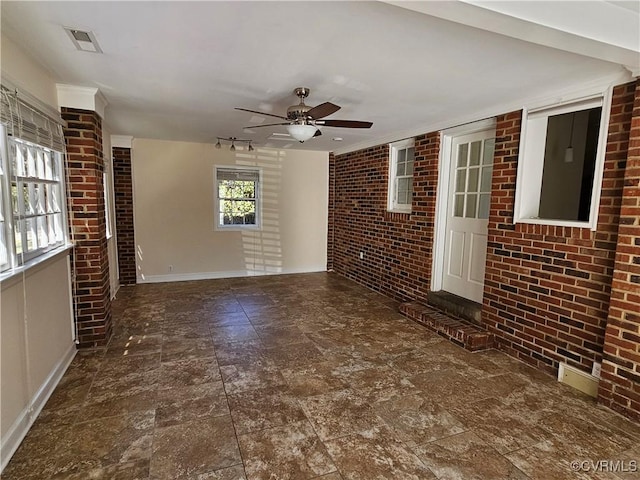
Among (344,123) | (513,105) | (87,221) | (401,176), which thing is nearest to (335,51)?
(344,123)

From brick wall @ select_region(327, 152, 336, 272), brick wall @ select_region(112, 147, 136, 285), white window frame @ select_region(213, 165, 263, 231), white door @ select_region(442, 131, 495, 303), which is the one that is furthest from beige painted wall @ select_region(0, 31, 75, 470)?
brick wall @ select_region(327, 152, 336, 272)

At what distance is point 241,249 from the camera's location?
6281 millimetres

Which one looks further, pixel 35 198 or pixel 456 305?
pixel 456 305

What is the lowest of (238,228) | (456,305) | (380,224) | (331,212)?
(456,305)

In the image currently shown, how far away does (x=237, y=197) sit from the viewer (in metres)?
6.23

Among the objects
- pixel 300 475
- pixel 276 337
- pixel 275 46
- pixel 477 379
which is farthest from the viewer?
pixel 276 337

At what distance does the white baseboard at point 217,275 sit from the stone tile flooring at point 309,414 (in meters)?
2.17

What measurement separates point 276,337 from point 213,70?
2534mm

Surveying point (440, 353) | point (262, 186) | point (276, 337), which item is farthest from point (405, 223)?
point (262, 186)

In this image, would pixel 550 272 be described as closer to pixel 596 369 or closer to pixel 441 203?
pixel 596 369

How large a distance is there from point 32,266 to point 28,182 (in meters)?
0.62

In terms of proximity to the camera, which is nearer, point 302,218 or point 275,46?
point 275,46

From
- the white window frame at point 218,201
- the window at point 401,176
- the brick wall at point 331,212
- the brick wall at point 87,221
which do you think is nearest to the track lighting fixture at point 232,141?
the white window frame at point 218,201

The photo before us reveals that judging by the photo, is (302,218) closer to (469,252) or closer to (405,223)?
(405,223)
